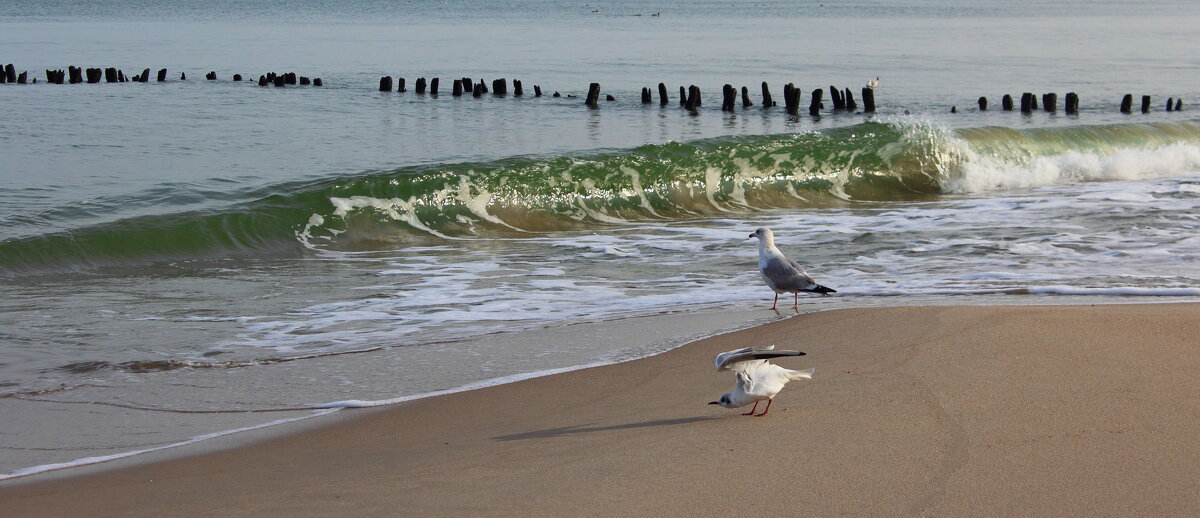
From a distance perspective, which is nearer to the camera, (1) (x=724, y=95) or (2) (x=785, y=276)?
(2) (x=785, y=276)

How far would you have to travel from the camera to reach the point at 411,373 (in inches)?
236

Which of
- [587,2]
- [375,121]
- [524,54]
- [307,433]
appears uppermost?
[587,2]

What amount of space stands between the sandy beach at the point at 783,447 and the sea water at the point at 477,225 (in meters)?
0.63

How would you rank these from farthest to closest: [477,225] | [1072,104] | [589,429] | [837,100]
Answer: [837,100] → [1072,104] → [477,225] → [589,429]

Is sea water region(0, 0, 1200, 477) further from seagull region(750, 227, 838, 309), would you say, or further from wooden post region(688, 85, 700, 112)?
wooden post region(688, 85, 700, 112)

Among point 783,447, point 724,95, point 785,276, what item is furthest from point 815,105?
point 783,447

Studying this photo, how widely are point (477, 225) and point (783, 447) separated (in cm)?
919

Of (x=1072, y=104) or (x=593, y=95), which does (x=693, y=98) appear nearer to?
(x=593, y=95)

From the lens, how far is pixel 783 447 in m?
4.10

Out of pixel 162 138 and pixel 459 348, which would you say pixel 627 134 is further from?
pixel 459 348

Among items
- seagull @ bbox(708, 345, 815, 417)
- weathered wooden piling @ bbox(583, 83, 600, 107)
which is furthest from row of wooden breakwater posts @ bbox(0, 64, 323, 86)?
seagull @ bbox(708, 345, 815, 417)

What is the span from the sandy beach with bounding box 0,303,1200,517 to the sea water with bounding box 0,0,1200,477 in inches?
25.0

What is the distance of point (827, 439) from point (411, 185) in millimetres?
9891

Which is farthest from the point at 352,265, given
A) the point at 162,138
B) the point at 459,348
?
the point at 162,138
